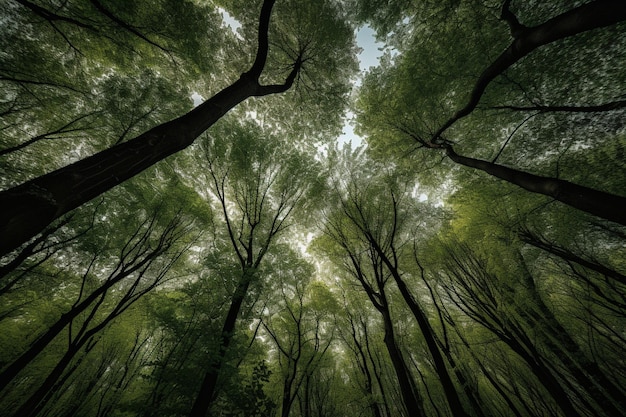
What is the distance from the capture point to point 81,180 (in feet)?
5.62

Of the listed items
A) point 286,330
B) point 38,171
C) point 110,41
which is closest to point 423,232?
point 286,330

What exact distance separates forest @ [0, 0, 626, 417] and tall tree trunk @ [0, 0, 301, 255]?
77 millimetres

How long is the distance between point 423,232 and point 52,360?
19.6 metres

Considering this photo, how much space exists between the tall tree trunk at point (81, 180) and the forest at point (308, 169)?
8 cm

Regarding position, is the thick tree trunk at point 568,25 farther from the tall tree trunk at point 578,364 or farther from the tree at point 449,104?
the tall tree trunk at point 578,364

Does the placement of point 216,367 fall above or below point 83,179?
below

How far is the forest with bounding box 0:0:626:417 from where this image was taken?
473cm

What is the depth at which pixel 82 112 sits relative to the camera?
6.46m

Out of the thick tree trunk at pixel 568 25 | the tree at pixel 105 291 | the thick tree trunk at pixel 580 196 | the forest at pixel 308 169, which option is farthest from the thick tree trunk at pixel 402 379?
the tree at pixel 105 291

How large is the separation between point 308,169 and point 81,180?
6.86m

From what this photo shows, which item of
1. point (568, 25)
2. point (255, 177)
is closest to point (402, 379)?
point (568, 25)

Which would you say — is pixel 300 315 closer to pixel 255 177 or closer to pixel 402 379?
pixel 402 379

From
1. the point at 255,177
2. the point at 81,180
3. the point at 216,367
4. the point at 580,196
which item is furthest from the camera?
the point at 255,177

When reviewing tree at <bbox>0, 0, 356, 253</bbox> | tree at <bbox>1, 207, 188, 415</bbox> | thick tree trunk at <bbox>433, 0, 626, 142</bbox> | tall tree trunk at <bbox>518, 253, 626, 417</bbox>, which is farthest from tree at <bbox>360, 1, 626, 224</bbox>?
tree at <bbox>1, 207, 188, 415</bbox>
